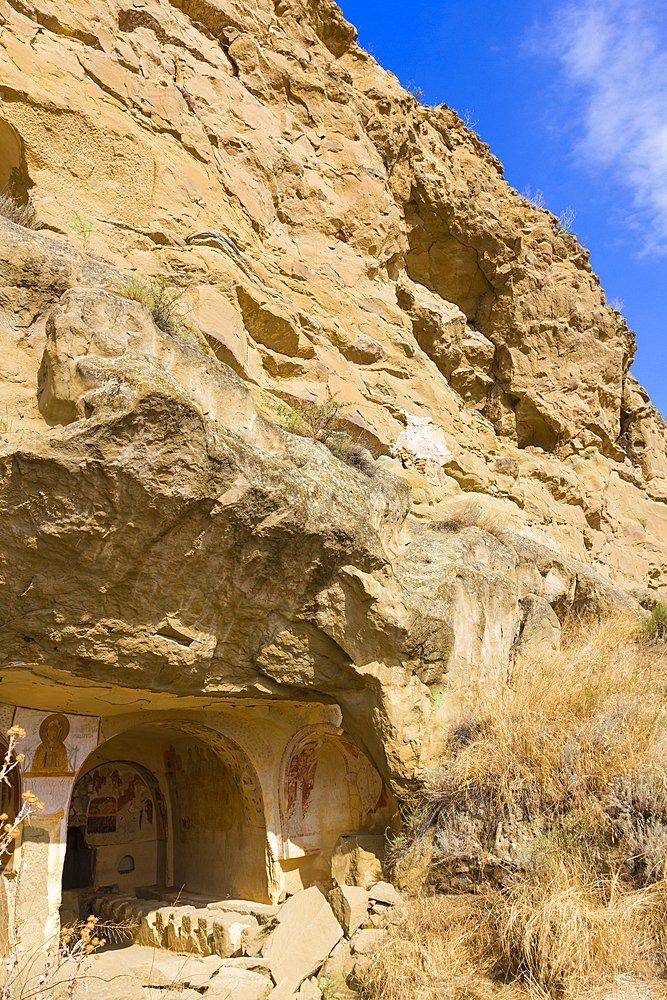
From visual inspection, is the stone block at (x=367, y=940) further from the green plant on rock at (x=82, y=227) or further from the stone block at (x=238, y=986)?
the green plant on rock at (x=82, y=227)

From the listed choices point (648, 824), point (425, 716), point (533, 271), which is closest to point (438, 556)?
point (425, 716)

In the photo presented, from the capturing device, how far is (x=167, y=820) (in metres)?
10.5

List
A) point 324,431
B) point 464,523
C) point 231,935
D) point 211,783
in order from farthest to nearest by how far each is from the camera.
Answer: point 211,783, point 464,523, point 324,431, point 231,935

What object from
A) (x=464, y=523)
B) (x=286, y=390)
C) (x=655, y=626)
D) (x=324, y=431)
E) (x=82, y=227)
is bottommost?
(x=655, y=626)

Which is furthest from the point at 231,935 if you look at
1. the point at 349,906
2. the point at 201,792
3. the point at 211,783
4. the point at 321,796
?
the point at 201,792

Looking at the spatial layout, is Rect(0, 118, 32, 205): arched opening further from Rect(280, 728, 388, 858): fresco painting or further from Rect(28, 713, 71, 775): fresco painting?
Rect(280, 728, 388, 858): fresco painting

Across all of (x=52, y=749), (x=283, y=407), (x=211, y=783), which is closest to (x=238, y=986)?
(x=52, y=749)

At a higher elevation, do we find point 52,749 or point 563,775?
point 52,749

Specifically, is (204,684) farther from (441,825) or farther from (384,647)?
(441,825)

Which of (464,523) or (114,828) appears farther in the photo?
(114,828)

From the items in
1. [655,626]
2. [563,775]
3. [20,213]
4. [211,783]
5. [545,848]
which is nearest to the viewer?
[545,848]

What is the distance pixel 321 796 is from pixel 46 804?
2996 mm

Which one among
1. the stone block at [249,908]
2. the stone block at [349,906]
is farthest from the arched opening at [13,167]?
the stone block at [249,908]

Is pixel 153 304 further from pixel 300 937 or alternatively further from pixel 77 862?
pixel 77 862
